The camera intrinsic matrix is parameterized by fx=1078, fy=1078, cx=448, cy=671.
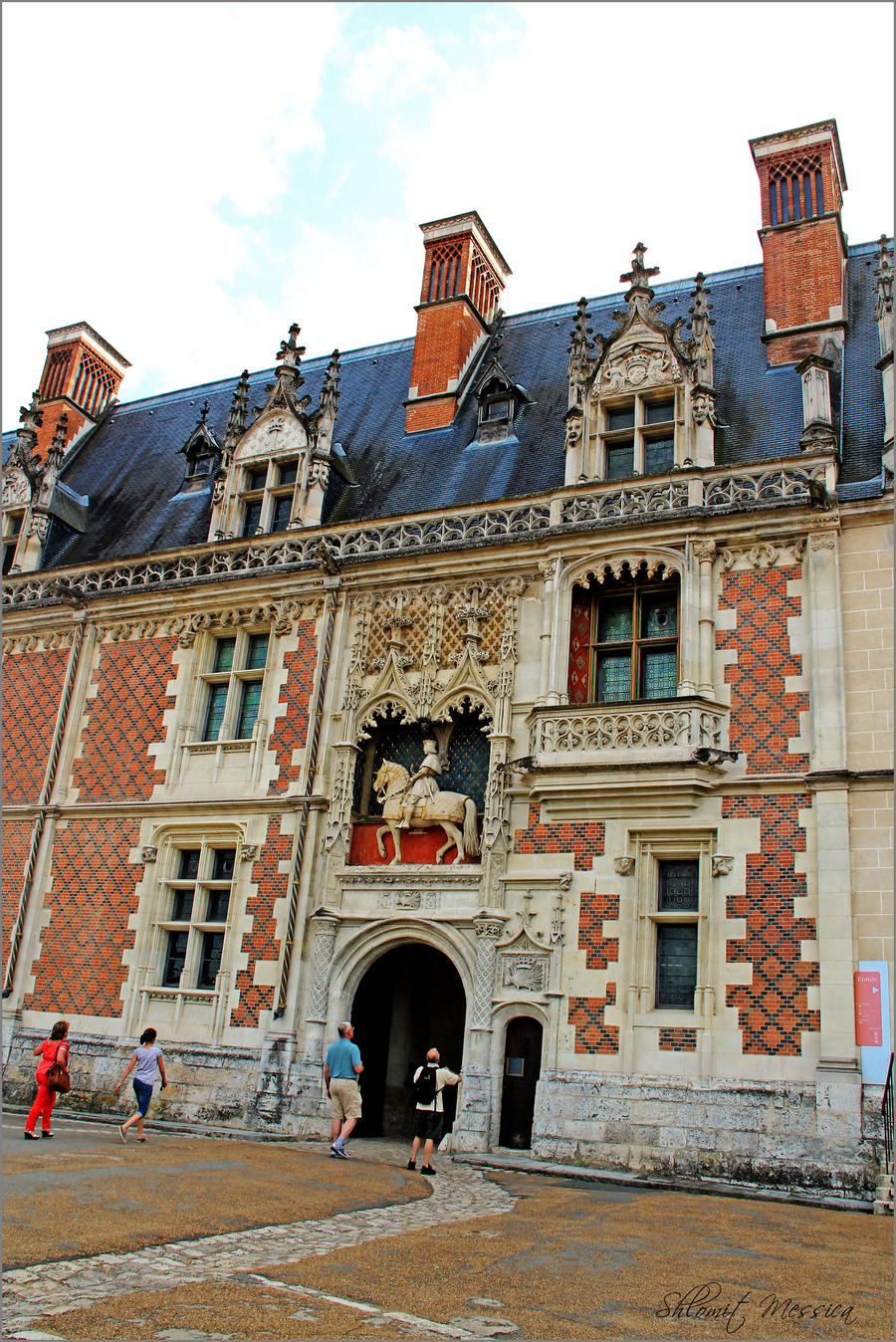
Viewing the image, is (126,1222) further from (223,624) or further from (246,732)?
(223,624)

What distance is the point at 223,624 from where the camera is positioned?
18312mm

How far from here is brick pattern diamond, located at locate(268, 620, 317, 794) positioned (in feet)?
54.6

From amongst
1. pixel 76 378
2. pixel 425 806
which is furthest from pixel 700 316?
pixel 76 378

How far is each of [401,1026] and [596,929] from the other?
5140 millimetres

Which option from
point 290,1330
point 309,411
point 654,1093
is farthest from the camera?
point 309,411

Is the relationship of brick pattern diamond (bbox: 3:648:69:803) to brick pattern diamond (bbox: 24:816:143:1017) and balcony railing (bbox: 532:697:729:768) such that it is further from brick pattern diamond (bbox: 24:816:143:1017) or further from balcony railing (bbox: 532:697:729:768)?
balcony railing (bbox: 532:697:729:768)

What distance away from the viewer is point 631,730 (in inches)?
550

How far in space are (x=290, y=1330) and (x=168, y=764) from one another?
1351 cm

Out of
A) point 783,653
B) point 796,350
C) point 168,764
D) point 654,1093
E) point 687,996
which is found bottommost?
point 654,1093

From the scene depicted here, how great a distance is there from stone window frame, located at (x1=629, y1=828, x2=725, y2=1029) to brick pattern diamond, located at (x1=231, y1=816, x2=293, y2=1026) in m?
5.31

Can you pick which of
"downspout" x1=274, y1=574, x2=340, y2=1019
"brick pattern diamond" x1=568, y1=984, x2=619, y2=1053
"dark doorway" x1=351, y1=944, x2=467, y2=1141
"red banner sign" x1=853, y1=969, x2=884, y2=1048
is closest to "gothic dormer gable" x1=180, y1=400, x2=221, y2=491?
"downspout" x1=274, y1=574, x2=340, y2=1019

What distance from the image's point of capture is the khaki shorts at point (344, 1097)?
1191 centimetres

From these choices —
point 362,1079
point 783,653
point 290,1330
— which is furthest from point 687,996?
point 290,1330

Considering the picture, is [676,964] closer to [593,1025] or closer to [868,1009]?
[593,1025]
